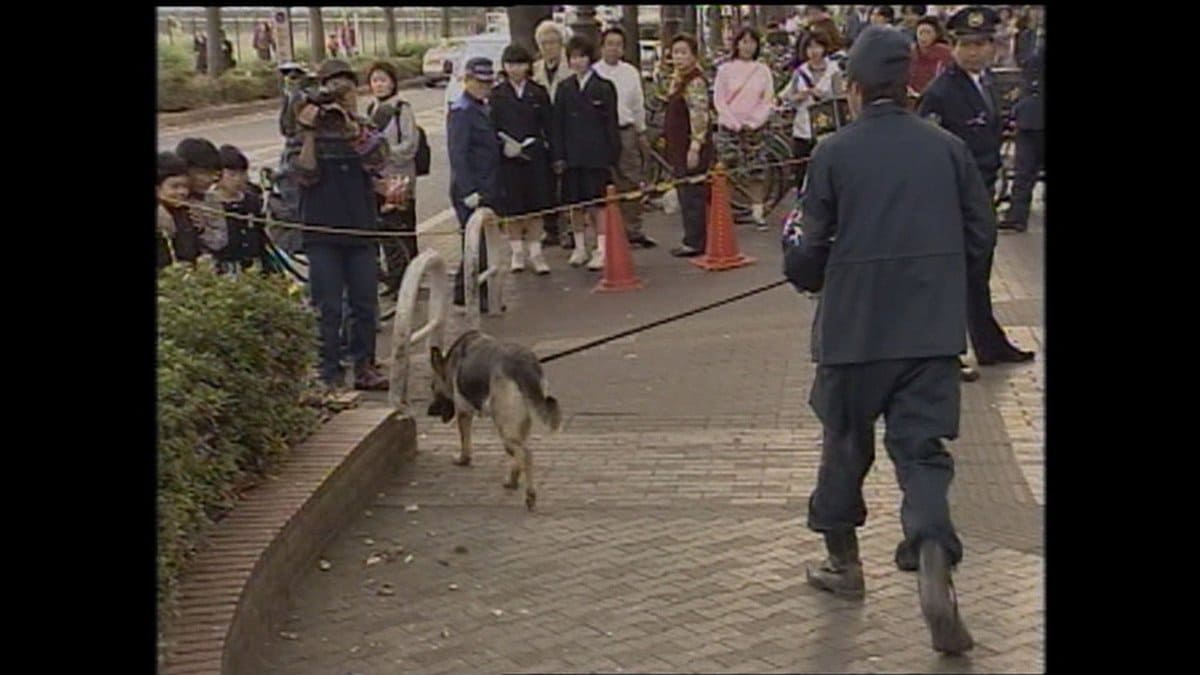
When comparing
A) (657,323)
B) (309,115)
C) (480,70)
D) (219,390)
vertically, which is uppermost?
(480,70)

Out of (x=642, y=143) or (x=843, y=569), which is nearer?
(x=843, y=569)

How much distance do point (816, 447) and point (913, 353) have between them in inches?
108

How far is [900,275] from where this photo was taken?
4.77 metres

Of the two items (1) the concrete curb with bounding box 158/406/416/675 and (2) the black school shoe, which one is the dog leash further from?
(1) the concrete curb with bounding box 158/406/416/675

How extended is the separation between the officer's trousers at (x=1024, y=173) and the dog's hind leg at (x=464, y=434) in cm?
755

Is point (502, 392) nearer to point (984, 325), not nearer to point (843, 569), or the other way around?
point (843, 569)

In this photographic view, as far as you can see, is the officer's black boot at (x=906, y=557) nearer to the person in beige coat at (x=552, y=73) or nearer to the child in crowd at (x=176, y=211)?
the child in crowd at (x=176, y=211)

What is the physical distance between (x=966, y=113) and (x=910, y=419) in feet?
13.0

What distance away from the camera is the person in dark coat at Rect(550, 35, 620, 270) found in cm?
1226

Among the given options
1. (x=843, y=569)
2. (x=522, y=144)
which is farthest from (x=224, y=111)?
(x=843, y=569)
